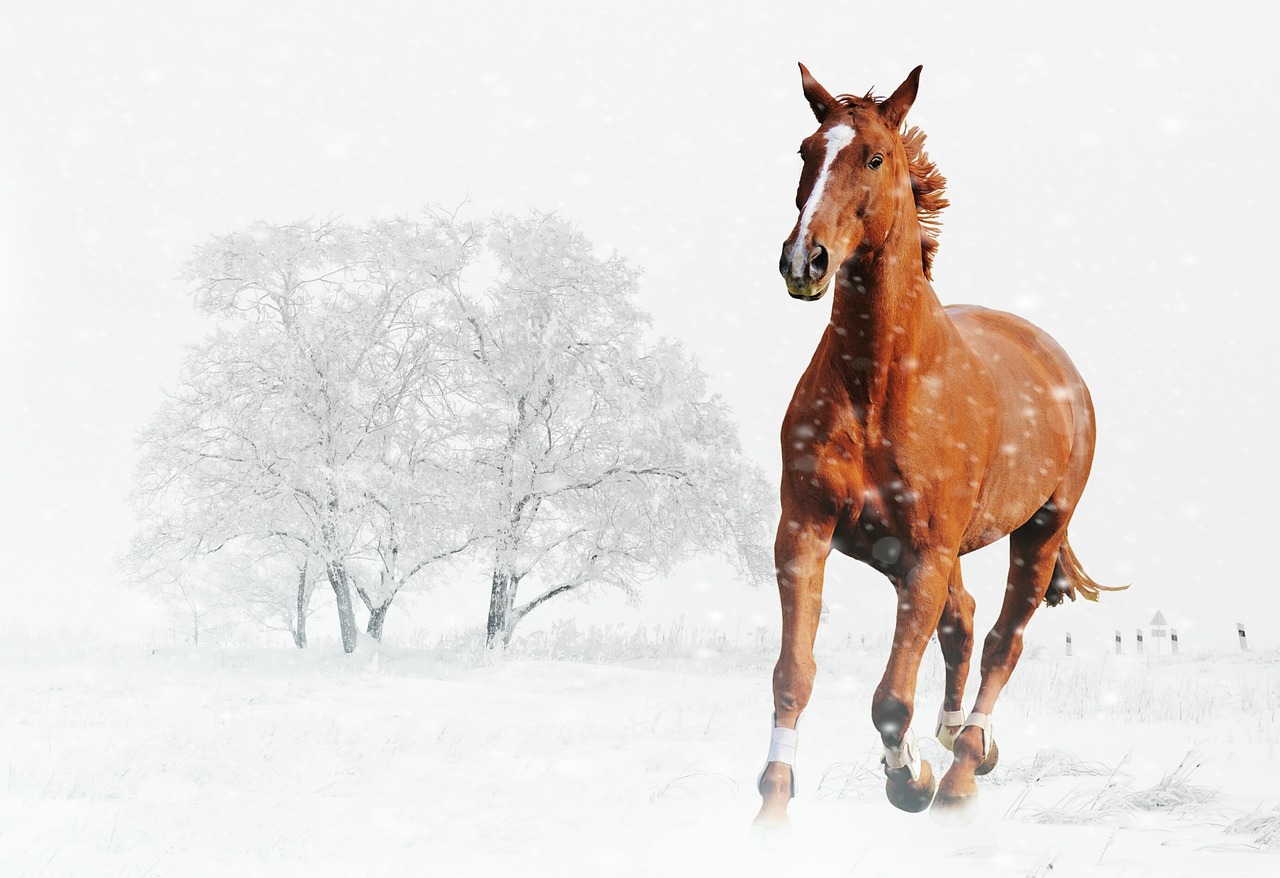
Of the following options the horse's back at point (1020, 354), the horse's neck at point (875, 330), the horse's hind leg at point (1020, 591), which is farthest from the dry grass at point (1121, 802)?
the horse's neck at point (875, 330)

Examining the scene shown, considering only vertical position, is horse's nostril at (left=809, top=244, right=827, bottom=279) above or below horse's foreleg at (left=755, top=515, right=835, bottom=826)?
above

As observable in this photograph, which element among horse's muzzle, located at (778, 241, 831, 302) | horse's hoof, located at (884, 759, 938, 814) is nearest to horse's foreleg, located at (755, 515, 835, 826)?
horse's hoof, located at (884, 759, 938, 814)

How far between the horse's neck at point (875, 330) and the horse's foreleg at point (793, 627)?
20.5 inches

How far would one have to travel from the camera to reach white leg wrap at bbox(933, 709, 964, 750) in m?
4.93

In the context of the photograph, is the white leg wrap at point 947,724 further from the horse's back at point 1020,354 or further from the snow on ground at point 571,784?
the horse's back at point 1020,354

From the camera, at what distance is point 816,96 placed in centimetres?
397

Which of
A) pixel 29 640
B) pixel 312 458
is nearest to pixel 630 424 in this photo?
pixel 312 458

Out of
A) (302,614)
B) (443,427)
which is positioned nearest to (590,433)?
(443,427)

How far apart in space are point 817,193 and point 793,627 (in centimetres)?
151

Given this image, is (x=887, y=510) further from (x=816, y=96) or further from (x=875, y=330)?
(x=816, y=96)

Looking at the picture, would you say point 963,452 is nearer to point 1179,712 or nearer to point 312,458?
point 1179,712

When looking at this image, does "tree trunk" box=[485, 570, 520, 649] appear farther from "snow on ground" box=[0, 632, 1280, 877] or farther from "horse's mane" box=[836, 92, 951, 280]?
"horse's mane" box=[836, 92, 951, 280]

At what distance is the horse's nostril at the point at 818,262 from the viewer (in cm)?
329

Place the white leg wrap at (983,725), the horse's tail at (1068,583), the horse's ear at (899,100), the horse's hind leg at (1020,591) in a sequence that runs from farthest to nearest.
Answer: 1. the horse's tail at (1068,583)
2. the horse's hind leg at (1020,591)
3. the white leg wrap at (983,725)
4. the horse's ear at (899,100)
